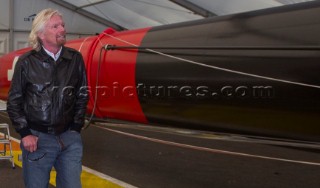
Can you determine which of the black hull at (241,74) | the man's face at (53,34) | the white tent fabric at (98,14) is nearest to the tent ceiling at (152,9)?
the white tent fabric at (98,14)

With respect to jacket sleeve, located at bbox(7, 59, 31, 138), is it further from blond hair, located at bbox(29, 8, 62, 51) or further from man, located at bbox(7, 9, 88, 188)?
blond hair, located at bbox(29, 8, 62, 51)

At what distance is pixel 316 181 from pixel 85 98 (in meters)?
3.55

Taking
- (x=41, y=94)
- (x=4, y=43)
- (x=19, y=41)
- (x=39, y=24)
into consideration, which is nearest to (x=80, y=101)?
(x=41, y=94)

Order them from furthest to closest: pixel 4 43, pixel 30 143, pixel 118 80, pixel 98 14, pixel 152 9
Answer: pixel 98 14
pixel 4 43
pixel 152 9
pixel 118 80
pixel 30 143

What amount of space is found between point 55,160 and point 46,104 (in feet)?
1.23

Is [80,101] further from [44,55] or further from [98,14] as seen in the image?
[98,14]

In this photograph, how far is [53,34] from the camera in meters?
2.73

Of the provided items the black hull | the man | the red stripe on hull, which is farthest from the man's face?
the red stripe on hull

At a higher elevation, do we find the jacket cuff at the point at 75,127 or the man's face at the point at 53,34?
the man's face at the point at 53,34

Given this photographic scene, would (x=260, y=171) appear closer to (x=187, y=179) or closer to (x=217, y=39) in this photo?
(x=187, y=179)

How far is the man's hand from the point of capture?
106 inches

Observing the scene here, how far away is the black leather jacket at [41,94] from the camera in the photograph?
271cm

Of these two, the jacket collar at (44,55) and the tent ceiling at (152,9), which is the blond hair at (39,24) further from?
the tent ceiling at (152,9)

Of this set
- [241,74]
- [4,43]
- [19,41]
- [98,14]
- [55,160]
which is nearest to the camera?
[55,160]
